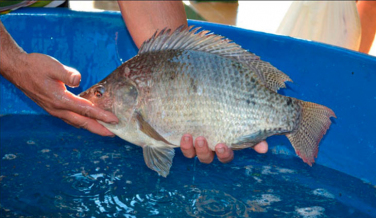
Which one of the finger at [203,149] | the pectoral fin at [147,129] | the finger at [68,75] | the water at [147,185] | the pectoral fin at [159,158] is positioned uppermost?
the finger at [68,75]

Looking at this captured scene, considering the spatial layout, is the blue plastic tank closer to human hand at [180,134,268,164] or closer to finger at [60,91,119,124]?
human hand at [180,134,268,164]

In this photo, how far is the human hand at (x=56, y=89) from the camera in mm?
1470

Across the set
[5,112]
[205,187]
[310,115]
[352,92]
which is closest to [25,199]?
[205,187]

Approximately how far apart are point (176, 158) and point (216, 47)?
596 millimetres

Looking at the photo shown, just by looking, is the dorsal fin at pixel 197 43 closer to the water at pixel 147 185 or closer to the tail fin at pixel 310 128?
the tail fin at pixel 310 128

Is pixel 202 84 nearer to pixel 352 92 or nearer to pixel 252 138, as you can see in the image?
pixel 252 138

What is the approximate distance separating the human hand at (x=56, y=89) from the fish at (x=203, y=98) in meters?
0.04

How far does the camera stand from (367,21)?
2973 millimetres

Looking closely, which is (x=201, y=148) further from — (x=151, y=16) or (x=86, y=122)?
(x=151, y=16)

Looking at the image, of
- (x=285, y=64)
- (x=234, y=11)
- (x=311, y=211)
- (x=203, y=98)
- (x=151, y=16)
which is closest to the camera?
(x=203, y=98)

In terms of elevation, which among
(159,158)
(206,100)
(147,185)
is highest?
(206,100)

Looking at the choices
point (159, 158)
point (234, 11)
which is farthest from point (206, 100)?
point (234, 11)

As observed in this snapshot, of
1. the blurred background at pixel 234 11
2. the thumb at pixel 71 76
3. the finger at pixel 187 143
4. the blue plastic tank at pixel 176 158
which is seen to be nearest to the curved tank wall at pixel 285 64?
the blue plastic tank at pixel 176 158

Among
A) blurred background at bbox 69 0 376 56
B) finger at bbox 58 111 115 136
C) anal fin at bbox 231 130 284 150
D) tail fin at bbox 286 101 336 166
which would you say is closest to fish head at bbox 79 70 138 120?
finger at bbox 58 111 115 136
